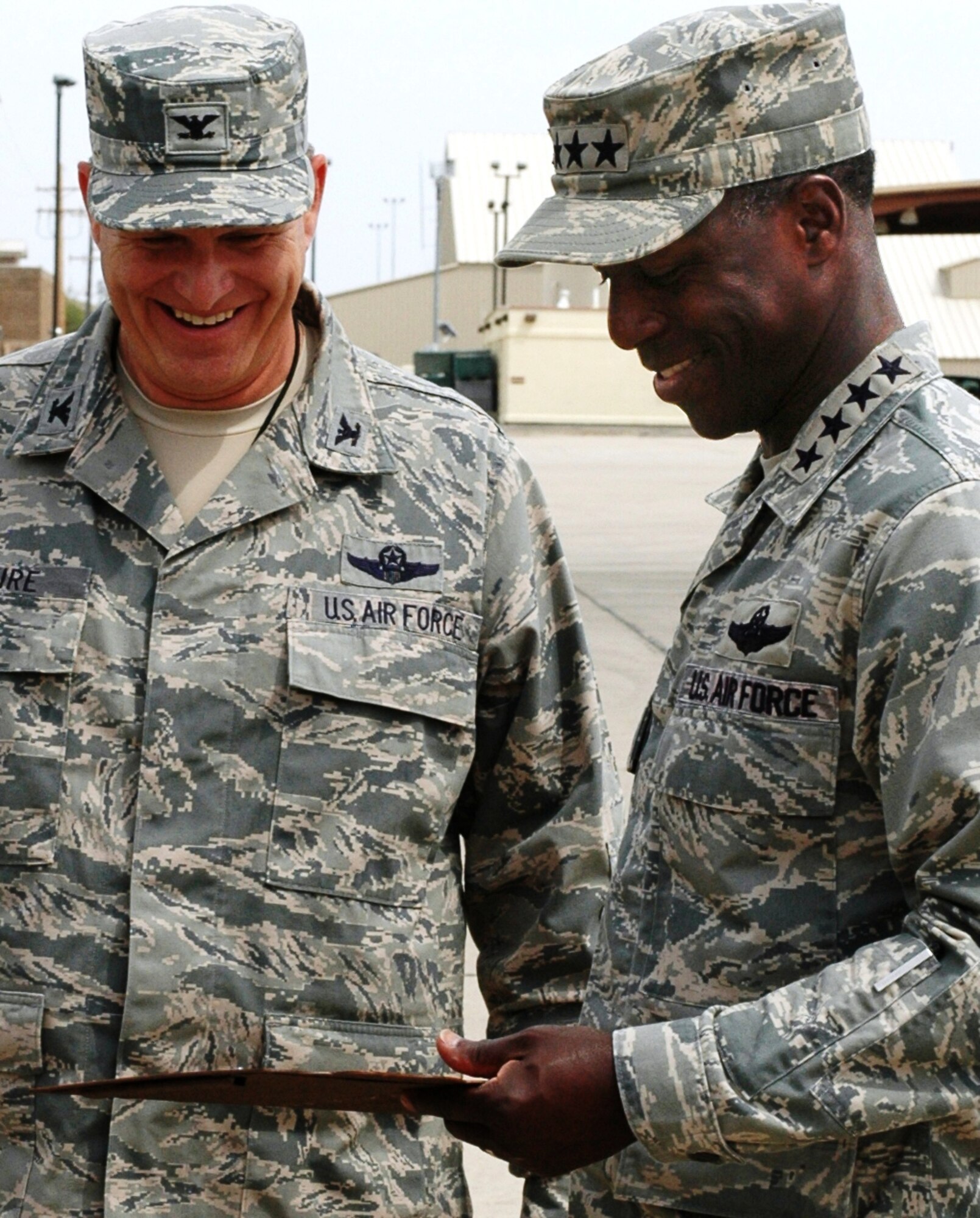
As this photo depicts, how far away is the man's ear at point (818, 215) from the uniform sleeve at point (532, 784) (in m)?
0.90

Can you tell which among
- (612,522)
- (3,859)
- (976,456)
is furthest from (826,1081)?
(612,522)

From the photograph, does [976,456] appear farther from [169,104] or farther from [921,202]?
[921,202]

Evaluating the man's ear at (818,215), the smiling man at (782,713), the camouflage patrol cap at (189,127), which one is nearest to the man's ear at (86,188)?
the camouflage patrol cap at (189,127)

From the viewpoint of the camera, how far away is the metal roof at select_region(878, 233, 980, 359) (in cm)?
5075

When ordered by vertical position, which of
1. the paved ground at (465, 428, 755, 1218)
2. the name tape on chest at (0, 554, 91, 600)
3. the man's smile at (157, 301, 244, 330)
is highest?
the man's smile at (157, 301, 244, 330)

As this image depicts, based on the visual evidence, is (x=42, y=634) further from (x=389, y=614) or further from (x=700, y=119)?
(x=700, y=119)

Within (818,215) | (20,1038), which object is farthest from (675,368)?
(20,1038)

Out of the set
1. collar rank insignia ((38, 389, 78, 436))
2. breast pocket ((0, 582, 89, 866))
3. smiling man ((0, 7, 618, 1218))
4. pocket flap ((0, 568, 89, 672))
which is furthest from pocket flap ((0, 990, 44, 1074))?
collar rank insignia ((38, 389, 78, 436))

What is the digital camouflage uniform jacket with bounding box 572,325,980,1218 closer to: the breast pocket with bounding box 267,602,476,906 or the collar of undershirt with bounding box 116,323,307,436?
the breast pocket with bounding box 267,602,476,906

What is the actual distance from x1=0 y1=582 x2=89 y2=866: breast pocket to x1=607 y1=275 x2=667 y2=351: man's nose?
90cm

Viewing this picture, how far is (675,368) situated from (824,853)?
1.69 feet

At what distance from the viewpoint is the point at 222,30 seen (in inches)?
A: 101

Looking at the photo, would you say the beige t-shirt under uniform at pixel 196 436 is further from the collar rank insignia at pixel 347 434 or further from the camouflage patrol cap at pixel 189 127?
the camouflage patrol cap at pixel 189 127

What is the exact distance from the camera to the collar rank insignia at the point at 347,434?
2.60 metres
